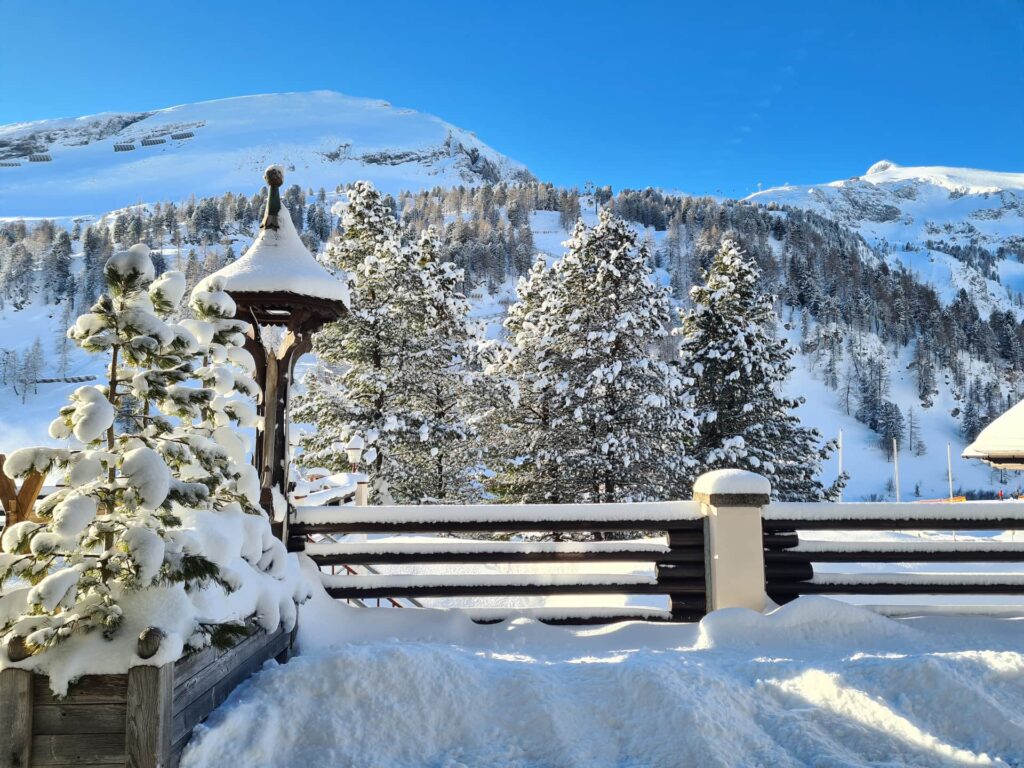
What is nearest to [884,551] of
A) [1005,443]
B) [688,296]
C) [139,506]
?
[139,506]

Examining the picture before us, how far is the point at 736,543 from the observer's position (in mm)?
4566

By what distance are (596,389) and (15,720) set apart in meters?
12.9

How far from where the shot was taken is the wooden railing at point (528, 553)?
183 inches


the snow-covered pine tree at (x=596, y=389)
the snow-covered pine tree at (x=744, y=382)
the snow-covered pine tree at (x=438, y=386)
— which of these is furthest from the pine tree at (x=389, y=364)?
the snow-covered pine tree at (x=744, y=382)

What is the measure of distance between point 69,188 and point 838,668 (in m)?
Answer: 164

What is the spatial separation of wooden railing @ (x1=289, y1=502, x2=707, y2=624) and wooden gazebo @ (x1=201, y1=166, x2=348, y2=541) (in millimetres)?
487

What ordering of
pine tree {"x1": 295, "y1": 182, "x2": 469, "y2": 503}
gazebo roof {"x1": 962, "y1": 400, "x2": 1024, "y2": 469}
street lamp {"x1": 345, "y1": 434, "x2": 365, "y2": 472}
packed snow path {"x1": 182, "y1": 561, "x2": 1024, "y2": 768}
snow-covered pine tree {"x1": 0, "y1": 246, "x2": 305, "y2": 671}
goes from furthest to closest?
pine tree {"x1": 295, "y1": 182, "x2": 469, "y2": 503} < street lamp {"x1": 345, "y1": 434, "x2": 365, "y2": 472} < gazebo roof {"x1": 962, "y1": 400, "x2": 1024, "y2": 469} < packed snow path {"x1": 182, "y1": 561, "x2": 1024, "y2": 768} < snow-covered pine tree {"x1": 0, "y1": 246, "x2": 305, "y2": 671}

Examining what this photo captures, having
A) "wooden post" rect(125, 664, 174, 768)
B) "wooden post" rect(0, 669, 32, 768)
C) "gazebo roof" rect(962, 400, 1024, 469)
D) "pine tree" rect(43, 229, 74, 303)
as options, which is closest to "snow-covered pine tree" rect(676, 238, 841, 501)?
"gazebo roof" rect(962, 400, 1024, 469)

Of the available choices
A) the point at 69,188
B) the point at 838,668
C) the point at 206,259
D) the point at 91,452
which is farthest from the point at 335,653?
the point at 69,188

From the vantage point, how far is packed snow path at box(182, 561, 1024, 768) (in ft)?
8.33

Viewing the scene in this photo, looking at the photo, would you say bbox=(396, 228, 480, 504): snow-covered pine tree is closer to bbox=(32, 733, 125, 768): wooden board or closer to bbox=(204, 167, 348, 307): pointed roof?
bbox=(204, 167, 348, 307): pointed roof

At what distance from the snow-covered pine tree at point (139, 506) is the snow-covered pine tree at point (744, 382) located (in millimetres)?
14950

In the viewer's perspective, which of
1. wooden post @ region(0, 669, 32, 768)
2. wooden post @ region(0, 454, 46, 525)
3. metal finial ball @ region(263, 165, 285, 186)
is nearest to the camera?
wooden post @ region(0, 669, 32, 768)

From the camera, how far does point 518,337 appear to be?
1641 cm
